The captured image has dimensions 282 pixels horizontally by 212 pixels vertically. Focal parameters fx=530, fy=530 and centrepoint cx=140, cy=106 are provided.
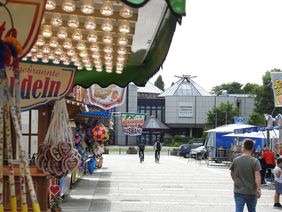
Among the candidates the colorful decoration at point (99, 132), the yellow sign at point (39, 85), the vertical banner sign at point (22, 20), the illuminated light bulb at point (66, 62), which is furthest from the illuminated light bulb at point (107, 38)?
the colorful decoration at point (99, 132)

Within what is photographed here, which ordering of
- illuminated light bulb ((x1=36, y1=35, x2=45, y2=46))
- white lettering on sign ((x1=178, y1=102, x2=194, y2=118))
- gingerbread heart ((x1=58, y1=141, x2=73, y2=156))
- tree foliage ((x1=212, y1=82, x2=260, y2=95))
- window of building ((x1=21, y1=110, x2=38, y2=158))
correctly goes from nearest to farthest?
illuminated light bulb ((x1=36, y1=35, x2=45, y2=46))
gingerbread heart ((x1=58, y1=141, x2=73, y2=156))
window of building ((x1=21, y1=110, x2=38, y2=158))
white lettering on sign ((x1=178, y1=102, x2=194, y2=118))
tree foliage ((x1=212, y1=82, x2=260, y2=95))

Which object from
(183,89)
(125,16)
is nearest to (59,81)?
(125,16)

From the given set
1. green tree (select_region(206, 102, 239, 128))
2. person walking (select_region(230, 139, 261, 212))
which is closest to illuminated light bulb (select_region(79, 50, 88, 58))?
person walking (select_region(230, 139, 261, 212))

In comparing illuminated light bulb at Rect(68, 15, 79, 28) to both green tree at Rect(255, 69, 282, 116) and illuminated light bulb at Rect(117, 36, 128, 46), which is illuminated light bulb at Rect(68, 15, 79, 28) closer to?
illuminated light bulb at Rect(117, 36, 128, 46)

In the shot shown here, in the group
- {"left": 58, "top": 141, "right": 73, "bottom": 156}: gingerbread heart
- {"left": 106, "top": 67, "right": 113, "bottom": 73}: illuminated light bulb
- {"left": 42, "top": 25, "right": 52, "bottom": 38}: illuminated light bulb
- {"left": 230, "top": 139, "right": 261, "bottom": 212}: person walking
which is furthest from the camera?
{"left": 106, "top": 67, "right": 113, "bottom": 73}: illuminated light bulb

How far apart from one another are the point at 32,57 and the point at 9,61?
167 inches

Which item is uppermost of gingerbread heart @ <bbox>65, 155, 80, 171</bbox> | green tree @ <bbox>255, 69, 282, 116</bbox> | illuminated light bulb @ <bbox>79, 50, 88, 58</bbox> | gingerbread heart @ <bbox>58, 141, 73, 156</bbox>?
green tree @ <bbox>255, 69, 282, 116</bbox>

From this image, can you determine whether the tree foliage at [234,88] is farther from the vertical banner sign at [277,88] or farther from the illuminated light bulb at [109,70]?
the illuminated light bulb at [109,70]

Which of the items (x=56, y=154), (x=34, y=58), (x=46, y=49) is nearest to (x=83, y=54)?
(x=46, y=49)

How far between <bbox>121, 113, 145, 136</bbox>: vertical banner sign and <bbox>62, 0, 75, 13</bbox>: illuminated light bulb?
35.5 metres

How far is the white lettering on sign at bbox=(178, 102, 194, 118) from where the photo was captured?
284ft

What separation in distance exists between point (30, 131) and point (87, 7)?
616 cm

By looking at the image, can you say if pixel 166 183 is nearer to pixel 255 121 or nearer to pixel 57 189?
pixel 57 189

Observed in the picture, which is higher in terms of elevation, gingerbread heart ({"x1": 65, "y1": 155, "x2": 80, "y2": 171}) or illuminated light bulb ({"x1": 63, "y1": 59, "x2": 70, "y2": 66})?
illuminated light bulb ({"x1": 63, "y1": 59, "x2": 70, "y2": 66})
